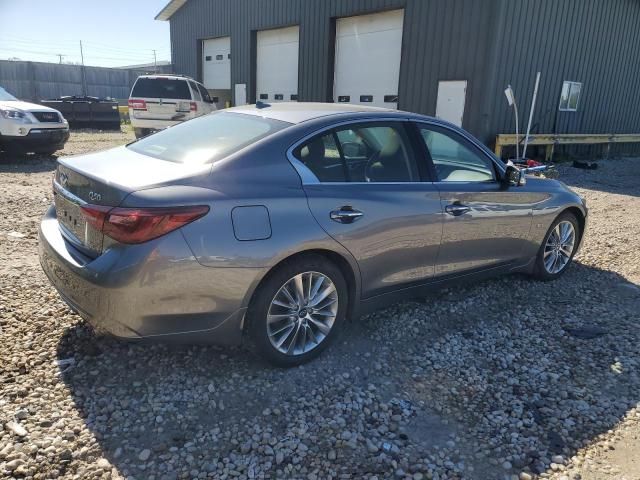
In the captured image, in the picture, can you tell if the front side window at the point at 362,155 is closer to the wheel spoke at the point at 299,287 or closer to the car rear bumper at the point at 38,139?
the wheel spoke at the point at 299,287

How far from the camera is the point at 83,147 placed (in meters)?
13.4

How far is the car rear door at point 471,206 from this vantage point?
375 cm

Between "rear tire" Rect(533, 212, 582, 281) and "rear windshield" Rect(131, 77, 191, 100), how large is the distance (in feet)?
37.6

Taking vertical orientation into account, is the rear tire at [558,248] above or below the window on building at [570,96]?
below

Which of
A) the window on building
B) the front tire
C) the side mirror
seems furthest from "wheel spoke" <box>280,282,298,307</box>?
the window on building

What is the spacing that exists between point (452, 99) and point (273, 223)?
11965 mm

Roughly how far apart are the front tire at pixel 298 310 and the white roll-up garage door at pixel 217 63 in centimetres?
1993

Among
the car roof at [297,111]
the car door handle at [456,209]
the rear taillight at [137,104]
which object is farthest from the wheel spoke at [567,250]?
the rear taillight at [137,104]

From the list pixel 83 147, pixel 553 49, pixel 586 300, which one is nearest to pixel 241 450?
pixel 586 300

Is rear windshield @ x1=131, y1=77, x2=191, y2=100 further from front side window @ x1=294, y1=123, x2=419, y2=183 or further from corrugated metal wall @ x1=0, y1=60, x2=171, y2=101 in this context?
corrugated metal wall @ x1=0, y1=60, x2=171, y2=101

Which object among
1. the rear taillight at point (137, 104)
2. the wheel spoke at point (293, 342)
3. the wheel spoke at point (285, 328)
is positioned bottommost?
the wheel spoke at point (293, 342)

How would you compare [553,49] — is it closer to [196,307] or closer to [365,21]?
[365,21]

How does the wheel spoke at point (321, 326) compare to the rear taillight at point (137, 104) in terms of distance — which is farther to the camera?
the rear taillight at point (137, 104)

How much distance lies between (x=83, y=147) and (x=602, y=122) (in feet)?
54.4
